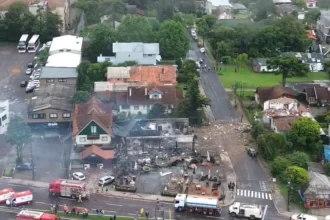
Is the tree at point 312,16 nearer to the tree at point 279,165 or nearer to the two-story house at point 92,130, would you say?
the tree at point 279,165

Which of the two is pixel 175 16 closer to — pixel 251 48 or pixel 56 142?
pixel 251 48

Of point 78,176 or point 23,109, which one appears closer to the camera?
point 78,176

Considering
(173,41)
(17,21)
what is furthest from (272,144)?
(17,21)

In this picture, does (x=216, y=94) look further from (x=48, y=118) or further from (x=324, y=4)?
(x=324, y=4)

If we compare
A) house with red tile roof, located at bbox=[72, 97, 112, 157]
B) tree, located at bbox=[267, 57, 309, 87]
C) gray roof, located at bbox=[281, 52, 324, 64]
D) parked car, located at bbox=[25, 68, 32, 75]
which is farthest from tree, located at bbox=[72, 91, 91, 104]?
gray roof, located at bbox=[281, 52, 324, 64]

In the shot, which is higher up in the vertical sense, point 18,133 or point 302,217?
point 18,133

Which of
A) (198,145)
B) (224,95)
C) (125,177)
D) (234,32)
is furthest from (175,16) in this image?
(125,177)

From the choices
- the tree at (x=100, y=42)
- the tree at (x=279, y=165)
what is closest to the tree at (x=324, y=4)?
the tree at (x=100, y=42)

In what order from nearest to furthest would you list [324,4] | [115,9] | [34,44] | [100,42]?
[100,42], [34,44], [115,9], [324,4]
